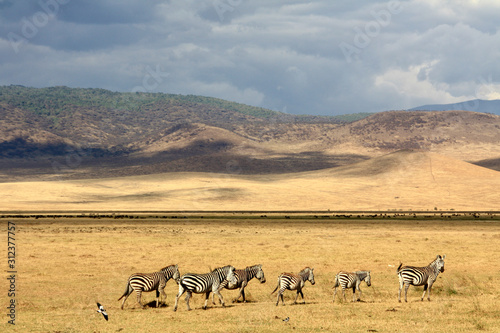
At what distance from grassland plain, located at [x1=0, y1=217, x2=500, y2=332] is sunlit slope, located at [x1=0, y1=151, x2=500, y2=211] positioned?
54231mm

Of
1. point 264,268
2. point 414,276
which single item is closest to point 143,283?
point 414,276

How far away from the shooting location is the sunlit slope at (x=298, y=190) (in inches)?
5044

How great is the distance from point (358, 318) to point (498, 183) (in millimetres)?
146433

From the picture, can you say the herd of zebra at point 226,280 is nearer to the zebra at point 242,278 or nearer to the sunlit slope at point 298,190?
the zebra at point 242,278

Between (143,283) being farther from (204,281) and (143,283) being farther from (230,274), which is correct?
(230,274)

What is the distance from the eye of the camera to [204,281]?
23.3 meters

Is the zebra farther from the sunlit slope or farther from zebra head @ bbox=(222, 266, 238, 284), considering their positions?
the sunlit slope

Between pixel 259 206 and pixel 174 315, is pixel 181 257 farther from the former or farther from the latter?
pixel 259 206

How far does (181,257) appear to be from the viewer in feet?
137

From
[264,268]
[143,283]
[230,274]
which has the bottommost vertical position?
[264,268]

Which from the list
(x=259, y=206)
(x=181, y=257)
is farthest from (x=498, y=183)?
(x=181, y=257)

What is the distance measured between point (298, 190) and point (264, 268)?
119 meters

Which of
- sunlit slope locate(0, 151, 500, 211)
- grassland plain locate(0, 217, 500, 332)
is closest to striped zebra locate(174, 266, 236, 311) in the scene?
grassland plain locate(0, 217, 500, 332)

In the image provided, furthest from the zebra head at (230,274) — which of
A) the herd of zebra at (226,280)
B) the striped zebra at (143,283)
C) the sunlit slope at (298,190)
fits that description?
the sunlit slope at (298,190)
